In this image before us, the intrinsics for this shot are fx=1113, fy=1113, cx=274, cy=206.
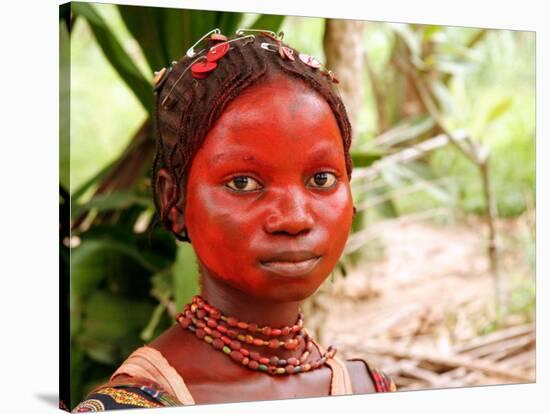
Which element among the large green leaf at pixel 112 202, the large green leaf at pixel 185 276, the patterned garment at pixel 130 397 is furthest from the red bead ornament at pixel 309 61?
the large green leaf at pixel 112 202

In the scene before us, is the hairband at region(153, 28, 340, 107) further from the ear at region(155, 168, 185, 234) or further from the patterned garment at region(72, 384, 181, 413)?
the patterned garment at region(72, 384, 181, 413)

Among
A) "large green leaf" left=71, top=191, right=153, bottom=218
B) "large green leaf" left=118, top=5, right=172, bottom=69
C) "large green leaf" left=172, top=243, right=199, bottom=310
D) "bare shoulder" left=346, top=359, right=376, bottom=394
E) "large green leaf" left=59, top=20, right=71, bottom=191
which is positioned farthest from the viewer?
"large green leaf" left=71, top=191, right=153, bottom=218

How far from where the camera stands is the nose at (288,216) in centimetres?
229

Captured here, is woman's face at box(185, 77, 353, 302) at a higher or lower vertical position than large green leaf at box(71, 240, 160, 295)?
higher

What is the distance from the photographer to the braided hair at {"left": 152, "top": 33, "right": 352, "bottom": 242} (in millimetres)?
2314

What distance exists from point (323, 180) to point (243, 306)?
12.5 inches

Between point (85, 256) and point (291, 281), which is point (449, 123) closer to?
point (85, 256)

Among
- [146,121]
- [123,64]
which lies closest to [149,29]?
[123,64]

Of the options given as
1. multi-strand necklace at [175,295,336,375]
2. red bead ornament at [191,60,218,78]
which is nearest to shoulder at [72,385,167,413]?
multi-strand necklace at [175,295,336,375]

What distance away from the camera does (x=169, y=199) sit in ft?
7.83

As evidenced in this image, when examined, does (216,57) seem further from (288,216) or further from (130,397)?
(130,397)

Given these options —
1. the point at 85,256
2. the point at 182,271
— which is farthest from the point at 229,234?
the point at 85,256

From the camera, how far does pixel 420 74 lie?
13.6 feet

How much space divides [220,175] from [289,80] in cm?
25
